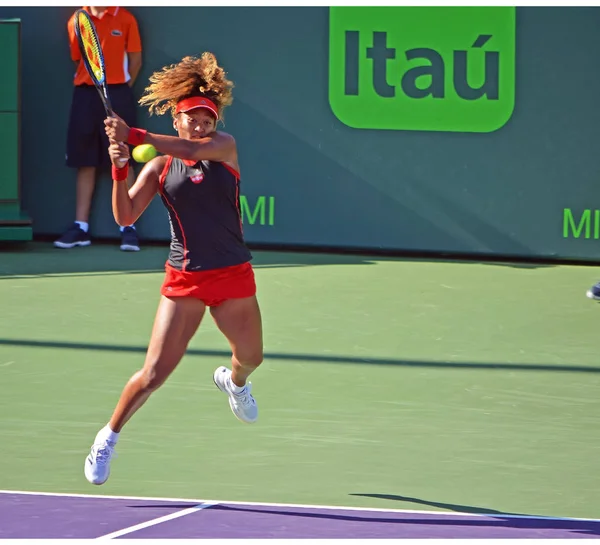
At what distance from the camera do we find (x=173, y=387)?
26.5 ft

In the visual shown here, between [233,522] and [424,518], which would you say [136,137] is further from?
[424,518]

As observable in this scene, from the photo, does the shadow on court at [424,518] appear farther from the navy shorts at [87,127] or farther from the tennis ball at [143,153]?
the navy shorts at [87,127]

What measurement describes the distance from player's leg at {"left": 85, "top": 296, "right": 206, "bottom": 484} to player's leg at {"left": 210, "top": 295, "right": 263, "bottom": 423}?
182mm

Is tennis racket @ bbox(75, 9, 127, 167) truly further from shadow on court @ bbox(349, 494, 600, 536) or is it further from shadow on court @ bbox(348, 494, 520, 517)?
shadow on court @ bbox(349, 494, 600, 536)

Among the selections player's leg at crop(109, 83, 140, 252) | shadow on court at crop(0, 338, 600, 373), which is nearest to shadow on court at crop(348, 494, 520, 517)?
shadow on court at crop(0, 338, 600, 373)

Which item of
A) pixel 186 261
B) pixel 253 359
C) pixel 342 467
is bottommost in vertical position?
pixel 342 467

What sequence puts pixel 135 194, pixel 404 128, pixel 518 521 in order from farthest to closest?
pixel 404 128
pixel 135 194
pixel 518 521

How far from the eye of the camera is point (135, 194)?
6.14 meters

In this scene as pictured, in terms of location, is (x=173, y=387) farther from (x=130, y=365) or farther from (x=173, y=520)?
(x=173, y=520)

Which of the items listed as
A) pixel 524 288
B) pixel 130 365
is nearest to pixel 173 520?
pixel 130 365

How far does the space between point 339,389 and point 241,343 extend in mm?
1722

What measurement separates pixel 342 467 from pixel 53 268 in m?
5.74

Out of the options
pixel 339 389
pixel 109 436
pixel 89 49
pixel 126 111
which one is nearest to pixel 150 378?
pixel 109 436

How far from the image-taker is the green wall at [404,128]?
39.8 feet
